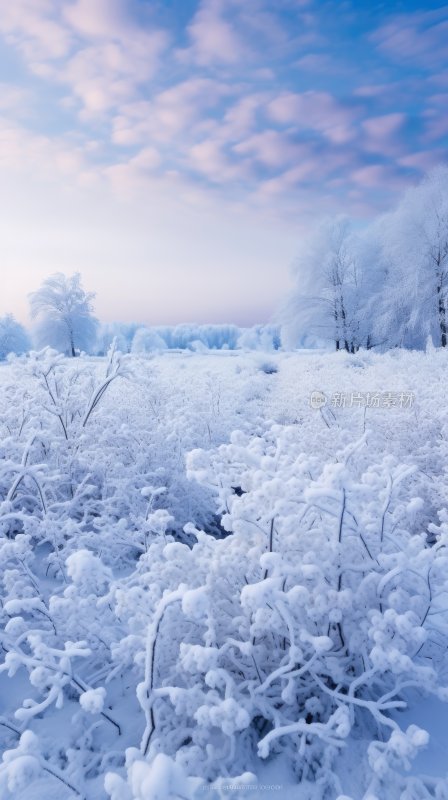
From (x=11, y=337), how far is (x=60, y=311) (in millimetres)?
6469

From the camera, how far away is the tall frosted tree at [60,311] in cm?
3147

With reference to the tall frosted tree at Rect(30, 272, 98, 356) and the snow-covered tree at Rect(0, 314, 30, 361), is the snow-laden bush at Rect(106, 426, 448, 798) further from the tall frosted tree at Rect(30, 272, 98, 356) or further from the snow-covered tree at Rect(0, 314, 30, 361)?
the snow-covered tree at Rect(0, 314, 30, 361)

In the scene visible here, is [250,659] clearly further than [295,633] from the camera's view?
Yes

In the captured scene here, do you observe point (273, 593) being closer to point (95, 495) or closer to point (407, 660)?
point (407, 660)

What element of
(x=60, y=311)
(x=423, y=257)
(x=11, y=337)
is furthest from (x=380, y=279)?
(x=11, y=337)

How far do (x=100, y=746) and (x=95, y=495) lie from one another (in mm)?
3256

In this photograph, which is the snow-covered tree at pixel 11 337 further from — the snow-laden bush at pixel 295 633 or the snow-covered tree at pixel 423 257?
the snow-laden bush at pixel 295 633

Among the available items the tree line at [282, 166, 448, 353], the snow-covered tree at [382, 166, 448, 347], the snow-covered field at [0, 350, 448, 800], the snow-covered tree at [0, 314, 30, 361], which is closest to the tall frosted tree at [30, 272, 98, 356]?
the snow-covered tree at [0, 314, 30, 361]

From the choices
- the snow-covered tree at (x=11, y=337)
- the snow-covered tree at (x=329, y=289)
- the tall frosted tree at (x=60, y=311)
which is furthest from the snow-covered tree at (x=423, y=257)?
the snow-covered tree at (x=11, y=337)

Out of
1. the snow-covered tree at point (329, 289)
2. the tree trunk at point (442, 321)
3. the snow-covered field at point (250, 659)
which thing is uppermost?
the snow-covered tree at point (329, 289)

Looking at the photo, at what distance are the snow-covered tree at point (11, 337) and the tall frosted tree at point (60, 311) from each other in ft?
16.5

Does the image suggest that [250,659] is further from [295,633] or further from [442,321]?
[442,321]

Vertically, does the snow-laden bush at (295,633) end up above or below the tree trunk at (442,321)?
below

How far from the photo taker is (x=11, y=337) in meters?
35.6
